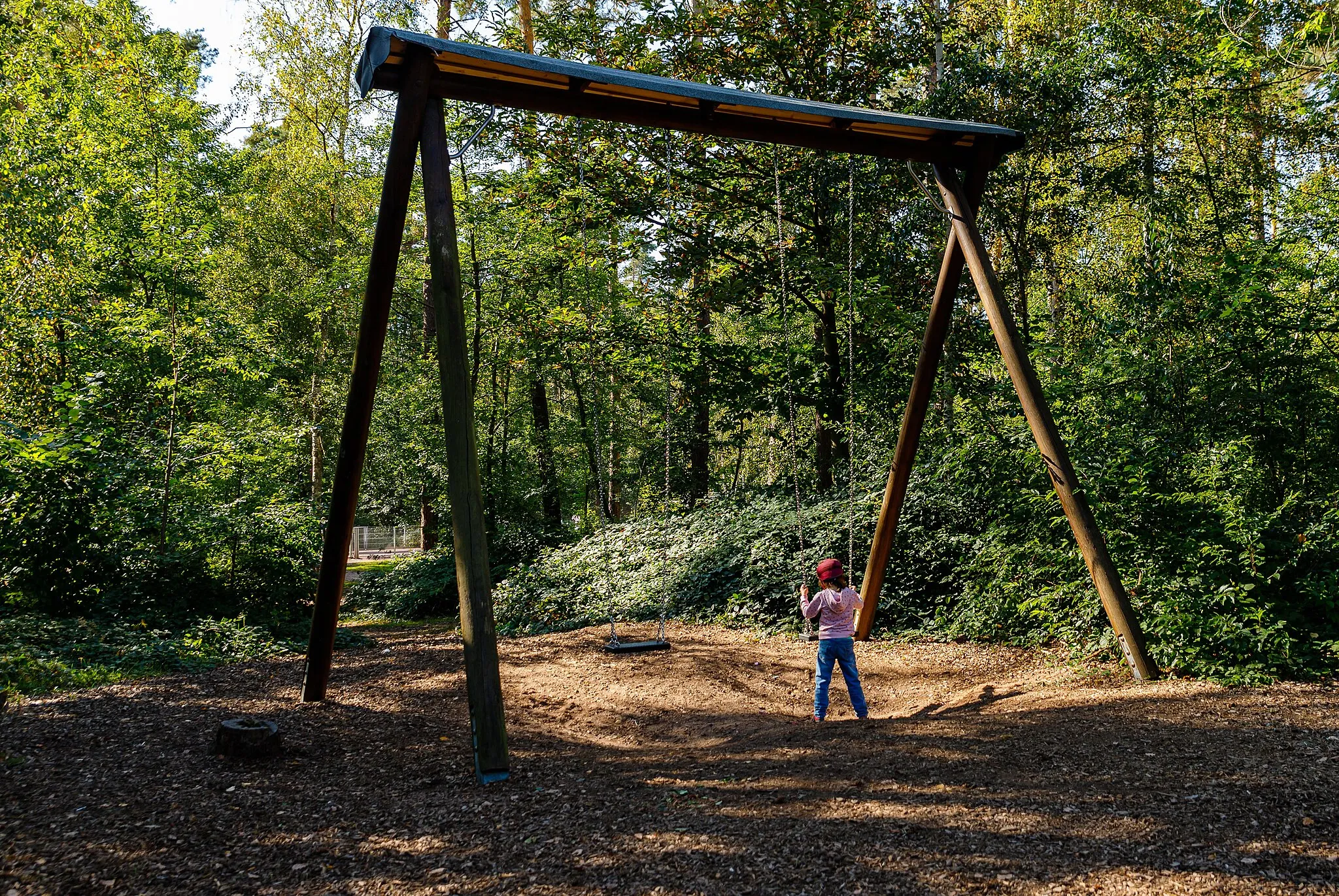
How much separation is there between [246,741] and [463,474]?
2110 mm

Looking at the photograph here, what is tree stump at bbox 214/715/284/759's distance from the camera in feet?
16.2

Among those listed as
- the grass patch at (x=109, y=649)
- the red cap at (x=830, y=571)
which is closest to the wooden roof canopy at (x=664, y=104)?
the red cap at (x=830, y=571)

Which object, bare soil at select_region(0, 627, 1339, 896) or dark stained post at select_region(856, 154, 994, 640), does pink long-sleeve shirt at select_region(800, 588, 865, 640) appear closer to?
bare soil at select_region(0, 627, 1339, 896)

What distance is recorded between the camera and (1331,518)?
18.9 ft

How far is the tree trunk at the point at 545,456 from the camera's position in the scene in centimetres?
1838

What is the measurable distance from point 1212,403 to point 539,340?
12373 millimetres

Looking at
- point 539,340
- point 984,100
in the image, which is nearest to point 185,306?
point 539,340

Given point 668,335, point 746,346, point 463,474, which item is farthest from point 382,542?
point 463,474

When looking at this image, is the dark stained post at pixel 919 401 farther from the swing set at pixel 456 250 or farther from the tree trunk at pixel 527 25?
the tree trunk at pixel 527 25

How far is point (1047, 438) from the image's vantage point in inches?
243

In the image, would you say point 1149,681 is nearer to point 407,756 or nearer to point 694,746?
point 694,746

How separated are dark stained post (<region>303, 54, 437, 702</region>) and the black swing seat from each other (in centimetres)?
287

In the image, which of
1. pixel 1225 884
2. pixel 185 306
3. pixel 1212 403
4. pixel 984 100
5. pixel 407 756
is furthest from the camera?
pixel 185 306

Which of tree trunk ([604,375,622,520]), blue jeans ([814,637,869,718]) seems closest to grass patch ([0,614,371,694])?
blue jeans ([814,637,869,718])
